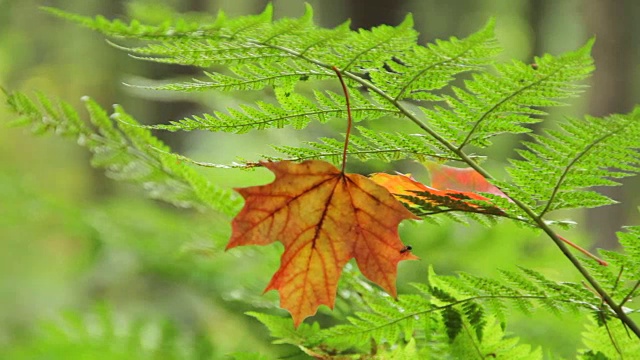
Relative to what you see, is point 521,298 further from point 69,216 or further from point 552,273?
point 69,216

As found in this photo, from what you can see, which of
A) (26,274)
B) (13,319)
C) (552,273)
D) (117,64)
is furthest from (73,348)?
(26,274)

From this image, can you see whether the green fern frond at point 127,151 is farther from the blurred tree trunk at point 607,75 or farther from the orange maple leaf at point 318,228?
the blurred tree trunk at point 607,75

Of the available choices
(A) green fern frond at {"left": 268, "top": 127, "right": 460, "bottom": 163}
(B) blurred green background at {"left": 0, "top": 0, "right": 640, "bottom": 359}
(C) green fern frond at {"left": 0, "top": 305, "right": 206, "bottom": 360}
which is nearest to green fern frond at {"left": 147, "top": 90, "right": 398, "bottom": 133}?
(A) green fern frond at {"left": 268, "top": 127, "right": 460, "bottom": 163}

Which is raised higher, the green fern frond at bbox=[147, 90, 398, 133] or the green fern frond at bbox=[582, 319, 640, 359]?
the green fern frond at bbox=[147, 90, 398, 133]

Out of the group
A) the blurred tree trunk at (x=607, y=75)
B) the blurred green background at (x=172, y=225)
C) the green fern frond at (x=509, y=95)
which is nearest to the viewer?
the green fern frond at (x=509, y=95)

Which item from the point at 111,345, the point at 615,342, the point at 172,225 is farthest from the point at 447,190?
the point at 172,225

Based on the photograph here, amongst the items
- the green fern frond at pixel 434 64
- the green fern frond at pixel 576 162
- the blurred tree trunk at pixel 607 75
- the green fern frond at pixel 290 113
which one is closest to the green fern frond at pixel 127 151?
the green fern frond at pixel 290 113

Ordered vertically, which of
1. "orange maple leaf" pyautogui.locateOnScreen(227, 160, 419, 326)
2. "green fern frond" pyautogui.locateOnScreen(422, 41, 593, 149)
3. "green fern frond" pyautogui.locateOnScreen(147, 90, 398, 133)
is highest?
"green fern frond" pyautogui.locateOnScreen(422, 41, 593, 149)

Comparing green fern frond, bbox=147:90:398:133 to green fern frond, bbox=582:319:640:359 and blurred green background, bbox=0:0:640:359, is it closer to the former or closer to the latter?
blurred green background, bbox=0:0:640:359
